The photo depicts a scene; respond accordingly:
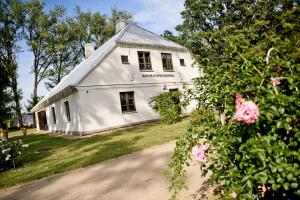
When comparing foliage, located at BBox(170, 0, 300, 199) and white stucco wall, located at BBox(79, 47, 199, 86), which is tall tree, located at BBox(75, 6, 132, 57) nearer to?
white stucco wall, located at BBox(79, 47, 199, 86)

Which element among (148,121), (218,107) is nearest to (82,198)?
(218,107)

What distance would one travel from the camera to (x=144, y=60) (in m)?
21.2

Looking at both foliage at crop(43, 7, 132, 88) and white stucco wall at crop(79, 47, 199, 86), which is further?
foliage at crop(43, 7, 132, 88)

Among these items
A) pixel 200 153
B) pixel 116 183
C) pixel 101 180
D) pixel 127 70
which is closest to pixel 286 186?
pixel 200 153

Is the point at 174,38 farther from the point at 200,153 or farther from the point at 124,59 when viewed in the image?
the point at 200,153

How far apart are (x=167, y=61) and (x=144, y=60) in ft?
7.92

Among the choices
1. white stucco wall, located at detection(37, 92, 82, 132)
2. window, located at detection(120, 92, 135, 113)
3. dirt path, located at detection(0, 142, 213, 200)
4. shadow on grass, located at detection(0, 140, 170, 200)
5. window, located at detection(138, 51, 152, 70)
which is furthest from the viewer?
window, located at detection(138, 51, 152, 70)

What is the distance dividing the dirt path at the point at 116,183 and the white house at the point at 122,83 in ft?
32.4

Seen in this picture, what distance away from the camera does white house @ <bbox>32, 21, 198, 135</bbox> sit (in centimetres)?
1808

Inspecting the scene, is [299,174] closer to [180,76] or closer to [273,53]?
[273,53]

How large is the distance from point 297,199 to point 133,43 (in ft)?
61.3

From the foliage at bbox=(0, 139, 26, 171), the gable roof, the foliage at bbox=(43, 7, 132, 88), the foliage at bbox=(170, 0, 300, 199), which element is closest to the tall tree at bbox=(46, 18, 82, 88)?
the foliage at bbox=(43, 7, 132, 88)

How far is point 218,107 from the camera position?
3.34m

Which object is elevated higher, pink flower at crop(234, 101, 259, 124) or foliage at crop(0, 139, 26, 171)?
pink flower at crop(234, 101, 259, 124)
